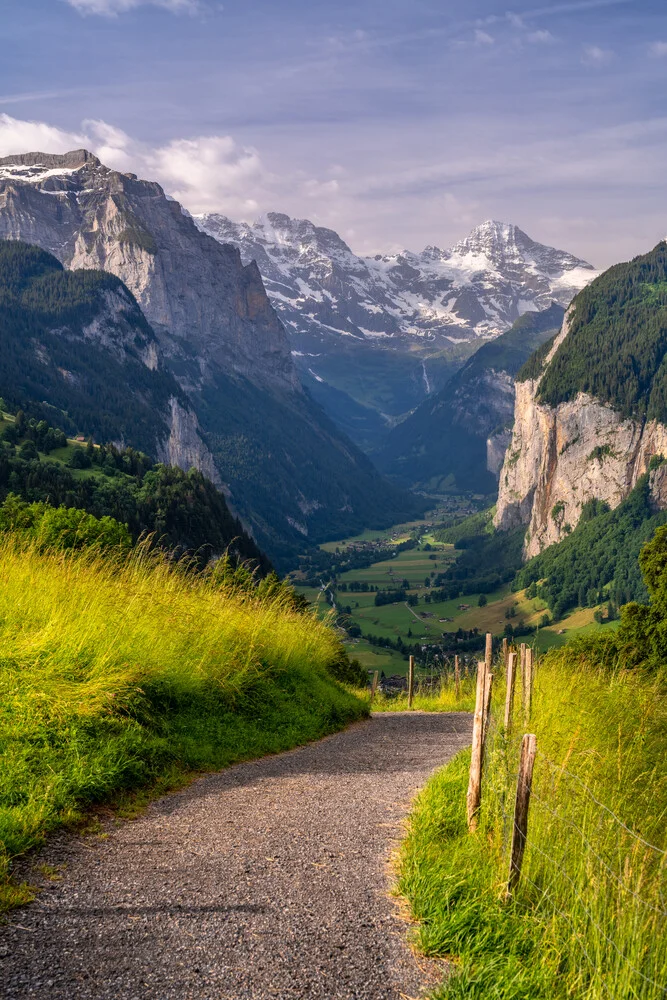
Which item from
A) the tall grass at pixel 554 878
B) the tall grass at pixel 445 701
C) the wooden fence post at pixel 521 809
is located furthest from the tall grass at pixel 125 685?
the tall grass at pixel 445 701

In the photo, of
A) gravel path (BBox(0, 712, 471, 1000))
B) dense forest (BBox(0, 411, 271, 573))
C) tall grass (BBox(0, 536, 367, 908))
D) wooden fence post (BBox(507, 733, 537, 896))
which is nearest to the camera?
gravel path (BBox(0, 712, 471, 1000))

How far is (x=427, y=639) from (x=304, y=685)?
182 metres

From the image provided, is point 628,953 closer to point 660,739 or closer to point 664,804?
point 664,804

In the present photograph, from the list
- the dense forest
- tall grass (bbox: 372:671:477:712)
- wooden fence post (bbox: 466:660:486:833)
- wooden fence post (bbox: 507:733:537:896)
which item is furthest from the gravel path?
the dense forest

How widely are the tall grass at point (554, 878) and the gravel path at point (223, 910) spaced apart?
508mm

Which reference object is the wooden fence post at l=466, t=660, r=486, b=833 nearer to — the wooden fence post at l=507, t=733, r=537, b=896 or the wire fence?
the wire fence

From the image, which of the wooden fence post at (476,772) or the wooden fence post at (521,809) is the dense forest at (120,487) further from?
the wooden fence post at (521,809)

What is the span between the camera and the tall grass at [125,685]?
9.60 metres

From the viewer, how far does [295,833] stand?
368 inches

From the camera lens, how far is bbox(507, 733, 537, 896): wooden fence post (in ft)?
23.7

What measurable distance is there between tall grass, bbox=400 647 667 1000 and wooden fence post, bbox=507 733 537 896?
122 mm

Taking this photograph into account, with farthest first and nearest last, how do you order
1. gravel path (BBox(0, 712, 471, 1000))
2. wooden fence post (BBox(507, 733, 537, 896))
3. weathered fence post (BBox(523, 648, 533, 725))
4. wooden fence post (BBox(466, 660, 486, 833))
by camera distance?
weathered fence post (BBox(523, 648, 533, 725)) < wooden fence post (BBox(466, 660, 486, 833)) < wooden fence post (BBox(507, 733, 537, 896)) < gravel path (BBox(0, 712, 471, 1000))

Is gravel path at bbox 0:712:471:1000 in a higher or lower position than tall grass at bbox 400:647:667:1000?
lower

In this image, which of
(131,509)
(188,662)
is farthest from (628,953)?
(131,509)
